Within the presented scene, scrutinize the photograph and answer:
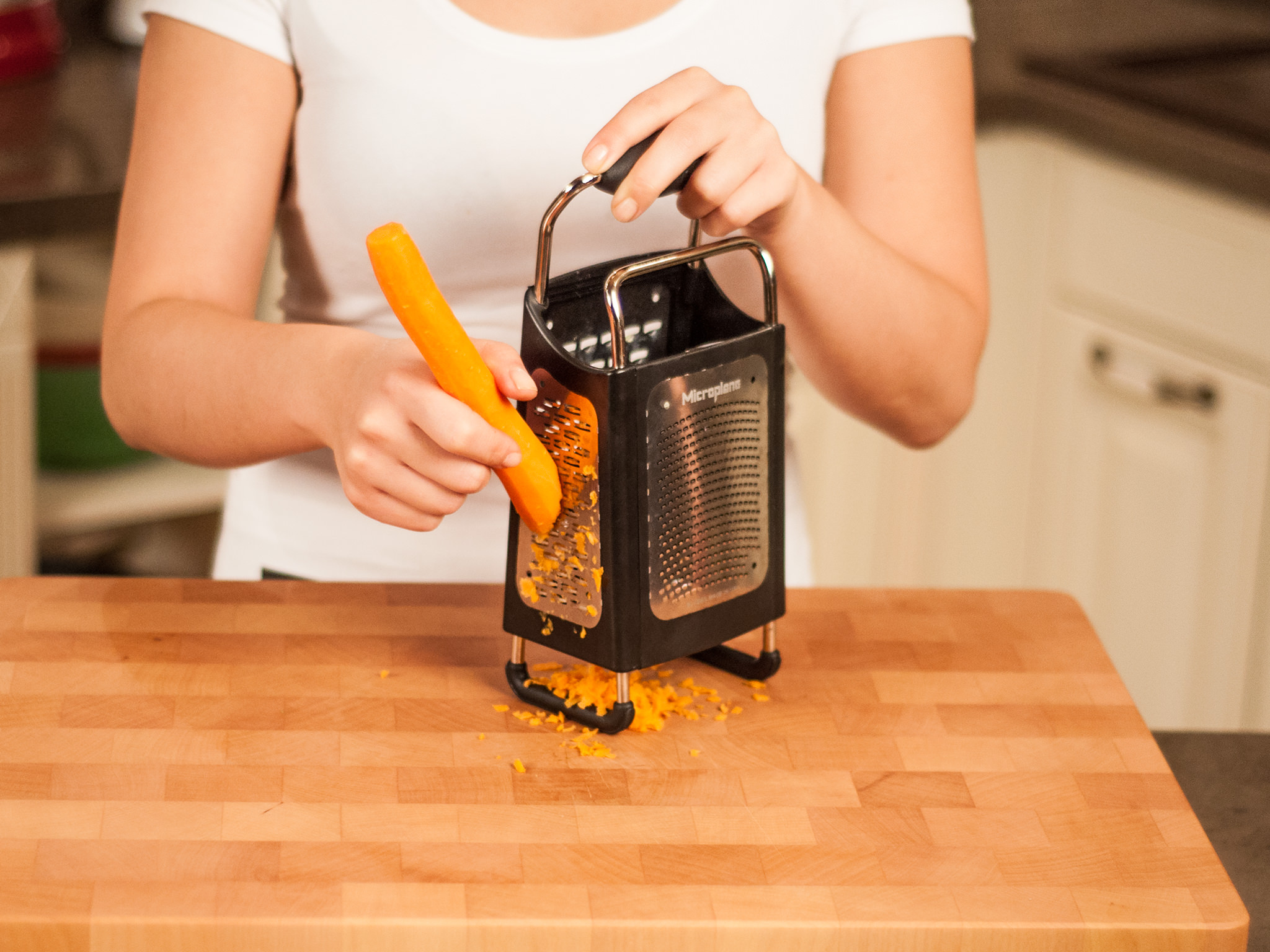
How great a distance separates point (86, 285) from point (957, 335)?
136cm

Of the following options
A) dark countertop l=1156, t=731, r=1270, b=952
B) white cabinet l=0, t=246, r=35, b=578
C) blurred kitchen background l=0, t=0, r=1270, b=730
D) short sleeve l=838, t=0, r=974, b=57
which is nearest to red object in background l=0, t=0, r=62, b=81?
blurred kitchen background l=0, t=0, r=1270, b=730

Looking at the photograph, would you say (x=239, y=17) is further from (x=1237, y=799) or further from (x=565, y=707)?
(x=1237, y=799)

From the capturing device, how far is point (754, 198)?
77 centimetres

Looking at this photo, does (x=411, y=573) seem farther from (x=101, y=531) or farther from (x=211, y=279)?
(x=101, y=531)

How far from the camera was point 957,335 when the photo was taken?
3.26ft

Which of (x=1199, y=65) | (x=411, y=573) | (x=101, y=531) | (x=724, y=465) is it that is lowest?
(x=101, y=531)

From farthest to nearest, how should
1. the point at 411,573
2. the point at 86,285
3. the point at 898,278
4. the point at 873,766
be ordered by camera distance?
the point at 86,285, the point at 411,573, the point at 898,278, the point at 873,766

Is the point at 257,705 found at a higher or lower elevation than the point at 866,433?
higher

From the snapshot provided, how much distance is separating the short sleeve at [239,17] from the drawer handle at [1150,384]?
4.19ft

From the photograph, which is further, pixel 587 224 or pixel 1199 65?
pixel 1199 65

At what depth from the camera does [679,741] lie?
0.80m

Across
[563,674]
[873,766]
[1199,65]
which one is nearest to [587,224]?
→ [563,674]

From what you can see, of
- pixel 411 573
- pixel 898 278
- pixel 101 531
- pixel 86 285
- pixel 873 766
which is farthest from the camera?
pixel 101 531

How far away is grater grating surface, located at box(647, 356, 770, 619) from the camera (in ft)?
2.45
